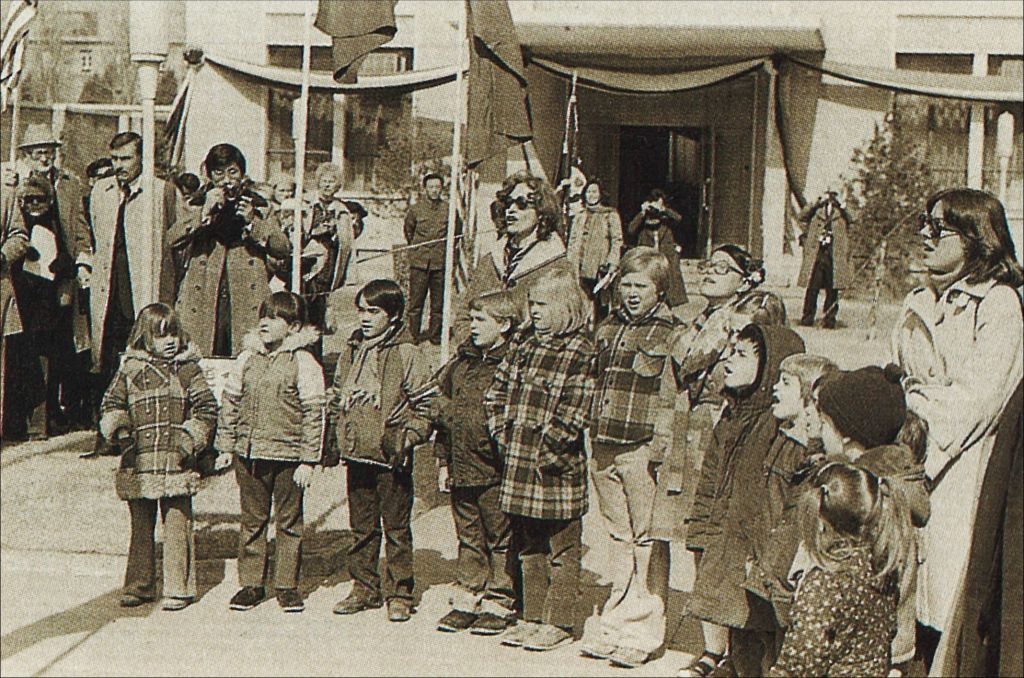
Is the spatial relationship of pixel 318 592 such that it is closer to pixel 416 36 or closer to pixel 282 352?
pixel 282 352

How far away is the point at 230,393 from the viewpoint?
5.02m

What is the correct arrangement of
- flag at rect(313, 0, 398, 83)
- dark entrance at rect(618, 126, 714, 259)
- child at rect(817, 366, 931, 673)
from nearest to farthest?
child at rect(817, 366, 931, 673) < flag at rect(313, 0, 398, 83) < dark entrance at rect(618, 126, 714, 259)

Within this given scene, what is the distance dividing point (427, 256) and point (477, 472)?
658cm

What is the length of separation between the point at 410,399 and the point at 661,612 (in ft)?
3.57

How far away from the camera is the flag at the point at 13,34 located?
184 inches

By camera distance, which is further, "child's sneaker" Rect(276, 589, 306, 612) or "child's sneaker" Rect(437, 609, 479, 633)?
"child's sneaker" Rect(276, 589, 306, 612)

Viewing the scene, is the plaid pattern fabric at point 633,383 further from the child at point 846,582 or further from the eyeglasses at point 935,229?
the child at point 846,582

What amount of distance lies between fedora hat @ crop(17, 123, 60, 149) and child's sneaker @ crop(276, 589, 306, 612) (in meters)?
4.15

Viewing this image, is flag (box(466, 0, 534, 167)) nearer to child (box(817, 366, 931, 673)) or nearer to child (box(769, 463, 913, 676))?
child (box(817, 366, 931, 673))

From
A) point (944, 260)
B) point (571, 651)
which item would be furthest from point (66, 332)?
point (944, 260)

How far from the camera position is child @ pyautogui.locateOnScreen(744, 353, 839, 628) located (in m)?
3.70

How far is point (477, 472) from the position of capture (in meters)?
4.83

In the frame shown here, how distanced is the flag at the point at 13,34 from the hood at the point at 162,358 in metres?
0.89

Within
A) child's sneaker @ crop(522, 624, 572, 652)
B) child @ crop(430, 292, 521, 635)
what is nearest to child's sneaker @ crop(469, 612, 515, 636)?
child @ crop(430, 292, 521, 635)
